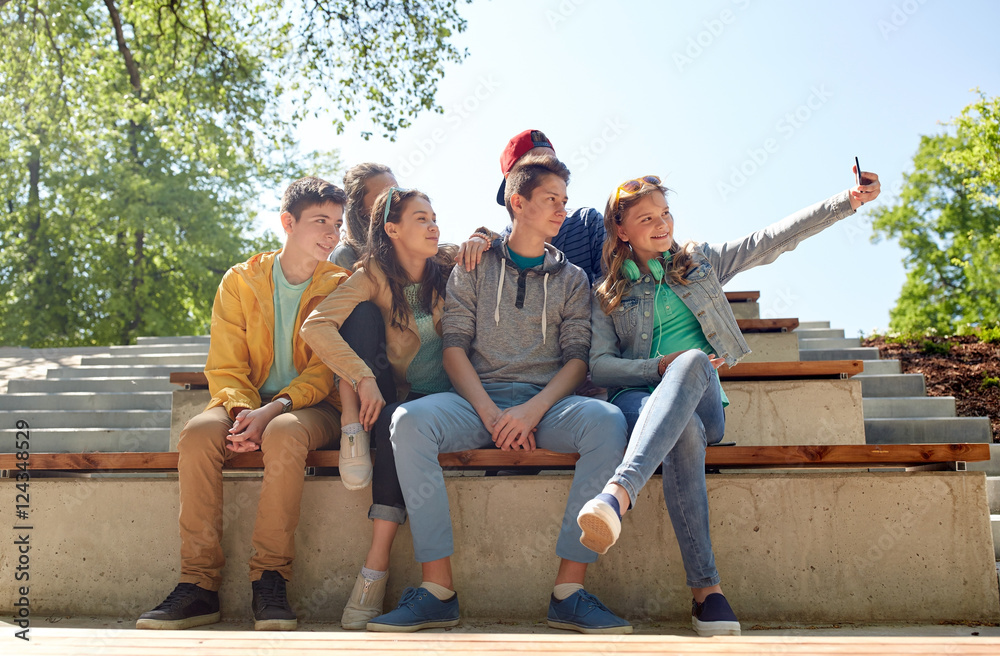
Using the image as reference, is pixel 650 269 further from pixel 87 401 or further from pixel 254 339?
pixel 87 401

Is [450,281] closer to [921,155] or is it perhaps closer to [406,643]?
[406,643]

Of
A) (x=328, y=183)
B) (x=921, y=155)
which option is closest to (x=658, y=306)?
(x=328, y=183)

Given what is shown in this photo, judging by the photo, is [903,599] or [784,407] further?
[784,407]

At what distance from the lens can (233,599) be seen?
2.62 metres

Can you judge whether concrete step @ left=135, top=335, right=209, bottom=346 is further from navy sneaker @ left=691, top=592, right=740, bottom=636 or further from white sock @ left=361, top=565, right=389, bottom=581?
navy sneaker @ left=691, top=592, right=740, bottom=636

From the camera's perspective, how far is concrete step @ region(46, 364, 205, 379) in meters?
7.14

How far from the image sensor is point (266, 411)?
8.63ft

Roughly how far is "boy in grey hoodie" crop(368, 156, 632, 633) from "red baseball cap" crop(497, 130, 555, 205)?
49 cm

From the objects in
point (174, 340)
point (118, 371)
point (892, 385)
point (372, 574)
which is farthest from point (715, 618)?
point (174, 340)

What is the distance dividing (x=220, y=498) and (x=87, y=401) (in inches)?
187

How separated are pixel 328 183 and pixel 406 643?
82.9 inches

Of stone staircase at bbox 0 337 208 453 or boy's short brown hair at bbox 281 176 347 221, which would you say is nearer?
boy's short brown hair at bbox 281 176 347 221

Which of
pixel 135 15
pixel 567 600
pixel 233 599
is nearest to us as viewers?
pixel 567 600

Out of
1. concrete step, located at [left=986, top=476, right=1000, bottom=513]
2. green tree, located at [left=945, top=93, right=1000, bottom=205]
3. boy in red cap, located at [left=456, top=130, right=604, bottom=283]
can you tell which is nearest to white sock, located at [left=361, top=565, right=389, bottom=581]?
boy in red cap, located at [left=456, top=130, right=604, bottom=283]
